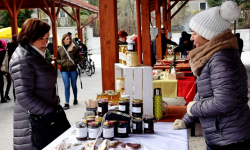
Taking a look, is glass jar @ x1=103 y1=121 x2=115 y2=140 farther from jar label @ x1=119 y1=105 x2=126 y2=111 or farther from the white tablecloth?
jar label @ x1=119 y1=105 x2=126 y2=111

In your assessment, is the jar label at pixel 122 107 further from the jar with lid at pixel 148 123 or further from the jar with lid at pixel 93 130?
the jar with lid at pixel 93 130

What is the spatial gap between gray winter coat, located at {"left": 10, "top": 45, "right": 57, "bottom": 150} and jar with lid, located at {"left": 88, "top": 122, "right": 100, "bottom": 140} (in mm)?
514

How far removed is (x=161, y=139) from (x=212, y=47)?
76cm

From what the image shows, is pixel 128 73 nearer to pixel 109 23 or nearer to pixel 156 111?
pixel 156 111

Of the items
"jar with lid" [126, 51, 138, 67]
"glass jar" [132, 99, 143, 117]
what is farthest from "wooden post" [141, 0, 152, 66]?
"glass jar" [132, 99, 143, 117]

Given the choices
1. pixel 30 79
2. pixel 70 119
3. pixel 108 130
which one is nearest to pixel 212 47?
pixel 108 130

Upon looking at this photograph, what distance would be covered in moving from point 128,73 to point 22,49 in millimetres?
907

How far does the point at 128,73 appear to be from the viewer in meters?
2.48

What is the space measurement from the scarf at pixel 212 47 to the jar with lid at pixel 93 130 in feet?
2.53

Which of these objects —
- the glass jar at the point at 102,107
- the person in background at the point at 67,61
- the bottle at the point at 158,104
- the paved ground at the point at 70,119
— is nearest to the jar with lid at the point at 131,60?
the bottle at the point at 158,104

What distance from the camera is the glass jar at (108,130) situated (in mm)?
1926

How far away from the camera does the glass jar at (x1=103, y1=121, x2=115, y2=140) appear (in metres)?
1.93

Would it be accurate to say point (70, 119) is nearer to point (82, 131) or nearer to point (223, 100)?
point (82, 131)

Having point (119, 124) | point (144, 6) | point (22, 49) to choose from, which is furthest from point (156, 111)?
point (144, 6)
